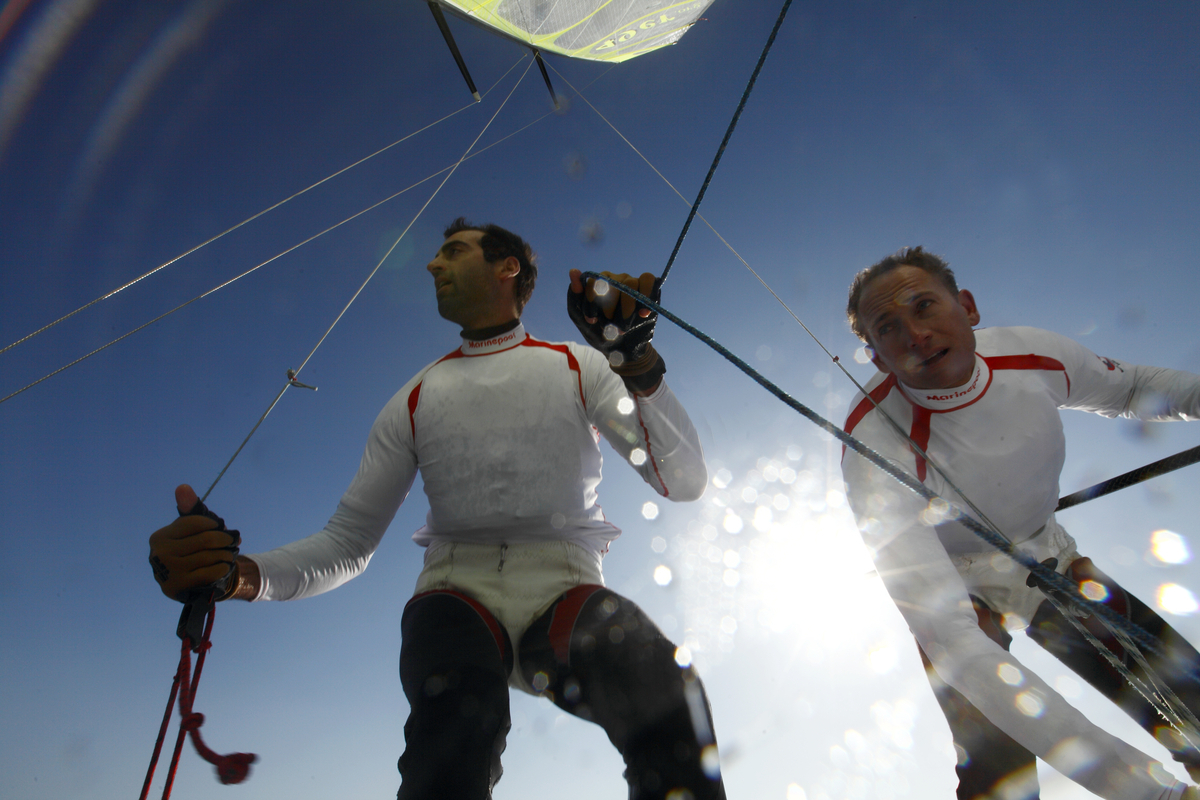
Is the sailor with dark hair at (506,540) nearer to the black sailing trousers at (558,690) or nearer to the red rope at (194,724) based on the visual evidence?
the black sailing trousers at (558,690)

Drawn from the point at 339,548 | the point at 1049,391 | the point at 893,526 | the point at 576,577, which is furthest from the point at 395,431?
the point at 1049,391

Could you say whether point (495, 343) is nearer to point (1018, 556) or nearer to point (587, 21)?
point (1018, 556)

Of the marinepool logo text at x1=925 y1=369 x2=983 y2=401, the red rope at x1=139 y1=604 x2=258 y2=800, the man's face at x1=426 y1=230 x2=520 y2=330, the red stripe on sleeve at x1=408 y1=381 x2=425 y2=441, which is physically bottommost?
the red rope at x1=139 y1=604 x2=258 y2=800

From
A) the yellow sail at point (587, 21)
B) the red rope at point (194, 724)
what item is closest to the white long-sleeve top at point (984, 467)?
the red rope at point (194, 724)

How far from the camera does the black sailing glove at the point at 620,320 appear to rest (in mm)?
1224

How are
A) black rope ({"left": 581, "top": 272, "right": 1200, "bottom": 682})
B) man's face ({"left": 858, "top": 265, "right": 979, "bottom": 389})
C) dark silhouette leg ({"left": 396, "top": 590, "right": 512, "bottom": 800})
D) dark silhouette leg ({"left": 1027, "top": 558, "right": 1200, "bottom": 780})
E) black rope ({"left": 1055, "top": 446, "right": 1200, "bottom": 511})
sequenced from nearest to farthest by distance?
1. black rope ({"left": 581, "top": 272, "right": 1200, "bottom": 682})
2. dark silhouette leg ({"left": 396, "top": 590, "right": 512, "bottom": 800})
3. black rope ({"left": 1055, "top": 446, "right": 1200, "bottom": 511})
4. dark silhouette leg ({"left": 1027, "top": 558, "right": 1200, "bottom": 780})
5. man's face ({"left": 858, "top": 265, "right": 979, "bottom": 389})

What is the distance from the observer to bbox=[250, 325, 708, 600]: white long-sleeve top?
4.70 ft

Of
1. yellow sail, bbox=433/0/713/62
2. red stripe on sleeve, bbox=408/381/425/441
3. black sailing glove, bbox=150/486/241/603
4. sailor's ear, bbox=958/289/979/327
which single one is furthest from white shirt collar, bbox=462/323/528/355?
yellow sail, bbox=433/0/713/62

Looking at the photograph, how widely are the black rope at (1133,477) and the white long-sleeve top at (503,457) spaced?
94 cm

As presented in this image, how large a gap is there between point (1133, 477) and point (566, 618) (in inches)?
52.6

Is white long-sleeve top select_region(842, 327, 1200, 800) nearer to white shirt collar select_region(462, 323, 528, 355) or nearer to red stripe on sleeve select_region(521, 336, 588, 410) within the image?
red stripe on sleeve select_region(521, 336, 588, 410)

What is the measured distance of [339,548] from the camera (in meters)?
1.59

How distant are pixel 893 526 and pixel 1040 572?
61 cm

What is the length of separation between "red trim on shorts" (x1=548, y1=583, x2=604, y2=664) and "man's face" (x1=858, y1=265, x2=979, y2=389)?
1.06 meters
